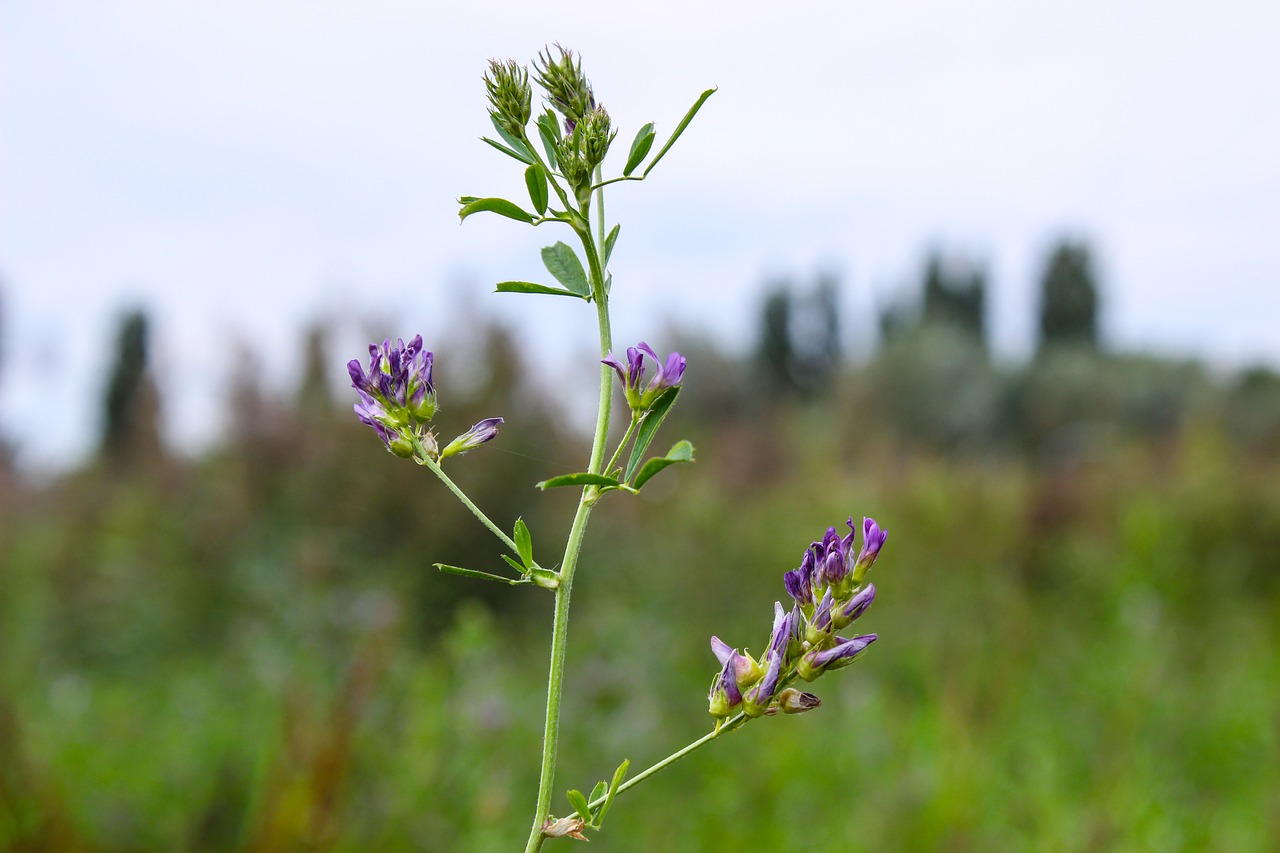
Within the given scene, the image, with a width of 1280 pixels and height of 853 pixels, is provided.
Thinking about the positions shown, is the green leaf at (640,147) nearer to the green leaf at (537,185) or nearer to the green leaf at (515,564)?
the green leaf at (537,185)

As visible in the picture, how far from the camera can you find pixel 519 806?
11.3ft

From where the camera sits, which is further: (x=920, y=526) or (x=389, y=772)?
(x=920, y=526)

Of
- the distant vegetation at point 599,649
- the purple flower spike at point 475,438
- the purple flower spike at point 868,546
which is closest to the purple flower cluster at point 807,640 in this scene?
the purple flower spike at point 868,546

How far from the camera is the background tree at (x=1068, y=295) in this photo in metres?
29.1

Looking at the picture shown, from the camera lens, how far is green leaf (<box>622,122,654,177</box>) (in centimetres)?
73

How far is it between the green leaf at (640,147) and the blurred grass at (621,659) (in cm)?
156

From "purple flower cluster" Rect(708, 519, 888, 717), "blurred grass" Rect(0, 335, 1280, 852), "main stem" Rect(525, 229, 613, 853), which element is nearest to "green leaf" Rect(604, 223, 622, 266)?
"main stem" Rect(525, 229, 613, 853)

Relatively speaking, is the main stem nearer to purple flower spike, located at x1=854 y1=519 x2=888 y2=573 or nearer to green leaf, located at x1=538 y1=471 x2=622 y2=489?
green leaf, located at x1=538 y1=471 x2=622 y2=489

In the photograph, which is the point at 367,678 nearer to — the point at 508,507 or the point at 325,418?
the point at 508,507

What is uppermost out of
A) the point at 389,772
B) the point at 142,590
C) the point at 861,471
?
the point at 389,772

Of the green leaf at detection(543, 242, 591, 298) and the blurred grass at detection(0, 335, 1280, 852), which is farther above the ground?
the green leaf at detection(543, 242, 591, 298)

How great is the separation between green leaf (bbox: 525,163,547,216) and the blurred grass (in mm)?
1555

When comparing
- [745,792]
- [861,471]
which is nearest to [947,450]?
[861,471]

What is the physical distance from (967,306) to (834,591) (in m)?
32.2
